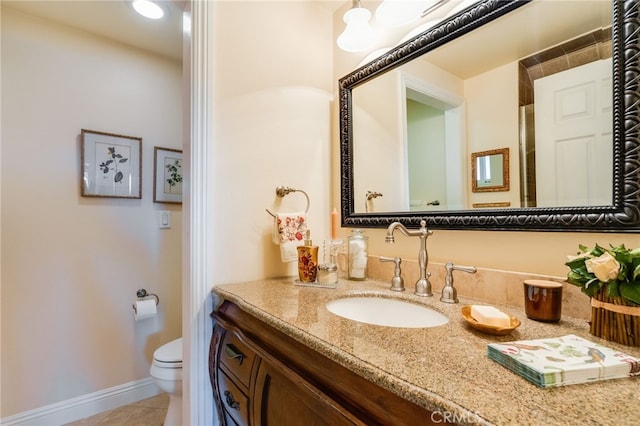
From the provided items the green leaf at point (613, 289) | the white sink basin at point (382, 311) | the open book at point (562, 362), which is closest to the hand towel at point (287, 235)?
the white sink basin at point (382, 311)

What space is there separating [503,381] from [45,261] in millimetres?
2176

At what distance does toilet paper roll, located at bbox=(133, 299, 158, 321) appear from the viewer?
70.6 inches

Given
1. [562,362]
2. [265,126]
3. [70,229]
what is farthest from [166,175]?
[562,362]

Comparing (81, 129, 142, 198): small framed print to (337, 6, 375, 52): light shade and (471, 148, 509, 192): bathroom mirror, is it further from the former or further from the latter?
(471, 148, 509, 192): bathroom mirror

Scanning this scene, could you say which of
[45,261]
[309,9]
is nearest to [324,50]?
[309,9]

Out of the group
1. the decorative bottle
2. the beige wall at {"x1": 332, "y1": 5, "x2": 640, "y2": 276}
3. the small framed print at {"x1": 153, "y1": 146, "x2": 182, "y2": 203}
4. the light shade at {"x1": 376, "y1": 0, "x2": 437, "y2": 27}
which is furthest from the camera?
the small framed print at {"x1": 153, "y1": 146, "x2": 182, "y2": 203}

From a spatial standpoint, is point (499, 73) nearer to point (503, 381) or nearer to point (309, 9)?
point (503, 381)

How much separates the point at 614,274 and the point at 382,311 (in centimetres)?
60

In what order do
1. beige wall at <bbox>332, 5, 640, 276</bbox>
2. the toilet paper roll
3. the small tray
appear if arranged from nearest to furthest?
1. the small tray
2. beige wall at <bbox>332, 5, 640, 276</bbox>
3. the toilet paper roll

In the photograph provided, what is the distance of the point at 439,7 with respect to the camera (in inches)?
41.1

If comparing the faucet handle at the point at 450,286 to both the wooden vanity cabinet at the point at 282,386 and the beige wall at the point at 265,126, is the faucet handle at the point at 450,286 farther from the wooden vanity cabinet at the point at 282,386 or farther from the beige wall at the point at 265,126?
the beige wall at the point at 265,126

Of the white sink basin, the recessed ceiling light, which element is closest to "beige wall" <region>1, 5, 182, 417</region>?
the recessed ceiling light

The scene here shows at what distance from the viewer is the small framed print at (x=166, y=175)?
6.52 ft

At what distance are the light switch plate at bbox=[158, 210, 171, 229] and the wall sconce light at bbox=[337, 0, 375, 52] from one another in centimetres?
158
